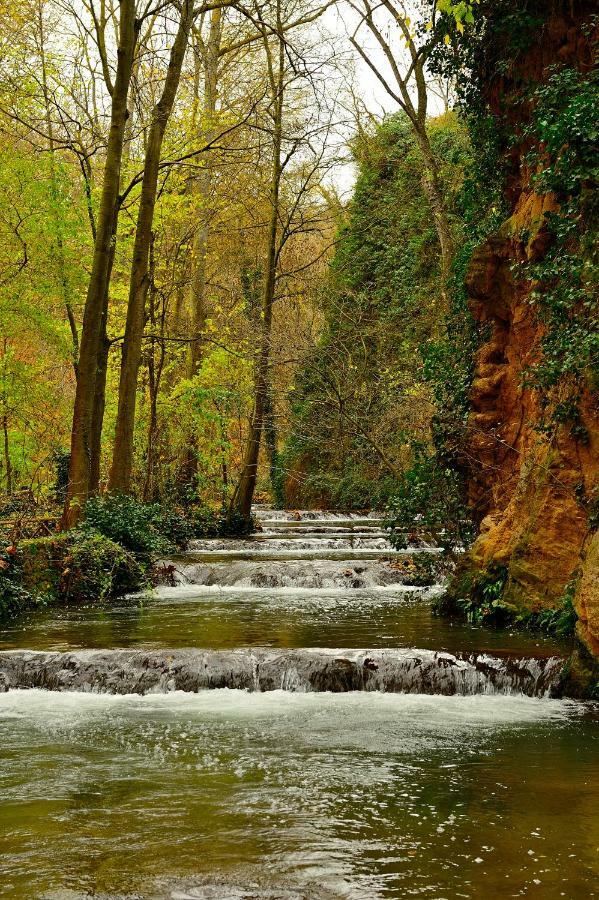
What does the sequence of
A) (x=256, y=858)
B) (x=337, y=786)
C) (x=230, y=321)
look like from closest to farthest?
(x=256, y=858) < (x=337, y=786) < (x=230, y=321)

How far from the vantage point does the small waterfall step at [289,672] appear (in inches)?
362

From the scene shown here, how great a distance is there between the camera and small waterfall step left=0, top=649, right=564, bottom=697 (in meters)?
9.20

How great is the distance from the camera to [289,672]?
370 inches

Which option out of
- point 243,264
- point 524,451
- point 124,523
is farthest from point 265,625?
point 243,264

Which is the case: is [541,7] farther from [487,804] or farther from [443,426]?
[487,804]

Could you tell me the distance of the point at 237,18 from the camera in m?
23.9

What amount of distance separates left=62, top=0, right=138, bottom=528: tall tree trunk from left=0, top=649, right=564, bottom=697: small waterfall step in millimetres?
6057

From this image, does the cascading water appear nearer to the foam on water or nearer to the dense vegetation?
the foam on water

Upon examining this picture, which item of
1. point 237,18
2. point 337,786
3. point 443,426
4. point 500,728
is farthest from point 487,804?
point 237,18

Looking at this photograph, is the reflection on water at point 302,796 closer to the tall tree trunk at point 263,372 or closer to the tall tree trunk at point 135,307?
the tall tree trunk at point 135,307

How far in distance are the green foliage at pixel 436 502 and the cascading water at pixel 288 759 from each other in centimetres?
171

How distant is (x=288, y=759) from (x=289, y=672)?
2602mm

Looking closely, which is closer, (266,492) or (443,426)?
(443,426)

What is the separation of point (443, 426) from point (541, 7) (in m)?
5.92
